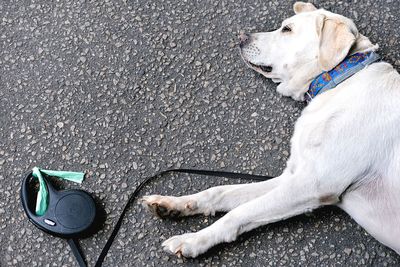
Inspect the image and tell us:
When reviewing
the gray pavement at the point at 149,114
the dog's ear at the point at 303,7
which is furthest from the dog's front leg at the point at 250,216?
the dog's ear at the point at 303,7

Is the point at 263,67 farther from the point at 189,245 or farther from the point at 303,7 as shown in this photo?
the point at 189,245

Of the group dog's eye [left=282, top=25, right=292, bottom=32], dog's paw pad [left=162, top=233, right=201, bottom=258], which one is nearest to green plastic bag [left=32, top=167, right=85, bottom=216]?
dog's paw pad [left=162, top=233, right=201, bottom=258]

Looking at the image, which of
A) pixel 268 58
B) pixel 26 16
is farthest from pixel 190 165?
pixel 26 16

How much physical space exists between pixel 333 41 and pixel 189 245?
1.45 metres

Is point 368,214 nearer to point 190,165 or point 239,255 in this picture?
point 239,255

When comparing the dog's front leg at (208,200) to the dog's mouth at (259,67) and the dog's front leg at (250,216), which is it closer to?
the dog's front leg at (250,216)

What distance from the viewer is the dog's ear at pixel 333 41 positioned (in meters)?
3.02

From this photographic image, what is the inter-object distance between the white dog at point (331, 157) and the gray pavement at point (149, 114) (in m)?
0.16

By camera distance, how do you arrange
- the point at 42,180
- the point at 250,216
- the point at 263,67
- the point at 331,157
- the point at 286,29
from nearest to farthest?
the point at 331,157, the point at 250,216, the point at 42,180, the point at 286,29, the point at 263,67

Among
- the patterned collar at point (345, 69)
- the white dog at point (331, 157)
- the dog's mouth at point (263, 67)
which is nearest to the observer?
the white dog at point (331, 157)

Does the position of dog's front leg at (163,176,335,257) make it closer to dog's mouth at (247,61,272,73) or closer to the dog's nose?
dog's mouth at (247,61,272,73)

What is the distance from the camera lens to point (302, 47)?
3227mm

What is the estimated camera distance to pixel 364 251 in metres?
3.09

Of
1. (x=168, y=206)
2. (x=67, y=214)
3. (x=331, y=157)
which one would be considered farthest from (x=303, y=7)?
(x=67, y=214)
